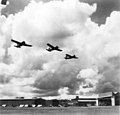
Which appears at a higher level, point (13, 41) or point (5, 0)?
point (13, 41)

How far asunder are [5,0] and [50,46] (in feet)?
102

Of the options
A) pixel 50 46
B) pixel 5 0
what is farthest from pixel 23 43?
pixel 5 0

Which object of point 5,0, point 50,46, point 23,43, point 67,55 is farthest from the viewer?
point 67,55

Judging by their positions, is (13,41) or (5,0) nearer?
(5,0)

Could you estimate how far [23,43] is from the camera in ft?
151

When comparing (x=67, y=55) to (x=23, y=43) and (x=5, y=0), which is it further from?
(x=5, y=0)

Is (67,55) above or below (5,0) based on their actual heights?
Answer: above

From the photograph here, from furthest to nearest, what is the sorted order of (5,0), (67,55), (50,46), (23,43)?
(67,55) < (50,46) < (23,43) < (5,0)

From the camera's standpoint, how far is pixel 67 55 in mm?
54094

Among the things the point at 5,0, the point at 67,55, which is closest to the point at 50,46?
the point at 67,55

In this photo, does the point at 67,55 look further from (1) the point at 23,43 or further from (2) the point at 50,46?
(1) the point at 23,43

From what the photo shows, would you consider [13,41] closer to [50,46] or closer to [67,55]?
[50,46]

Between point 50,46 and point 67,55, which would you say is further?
point 67,55

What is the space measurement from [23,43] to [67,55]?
34.3 feet
